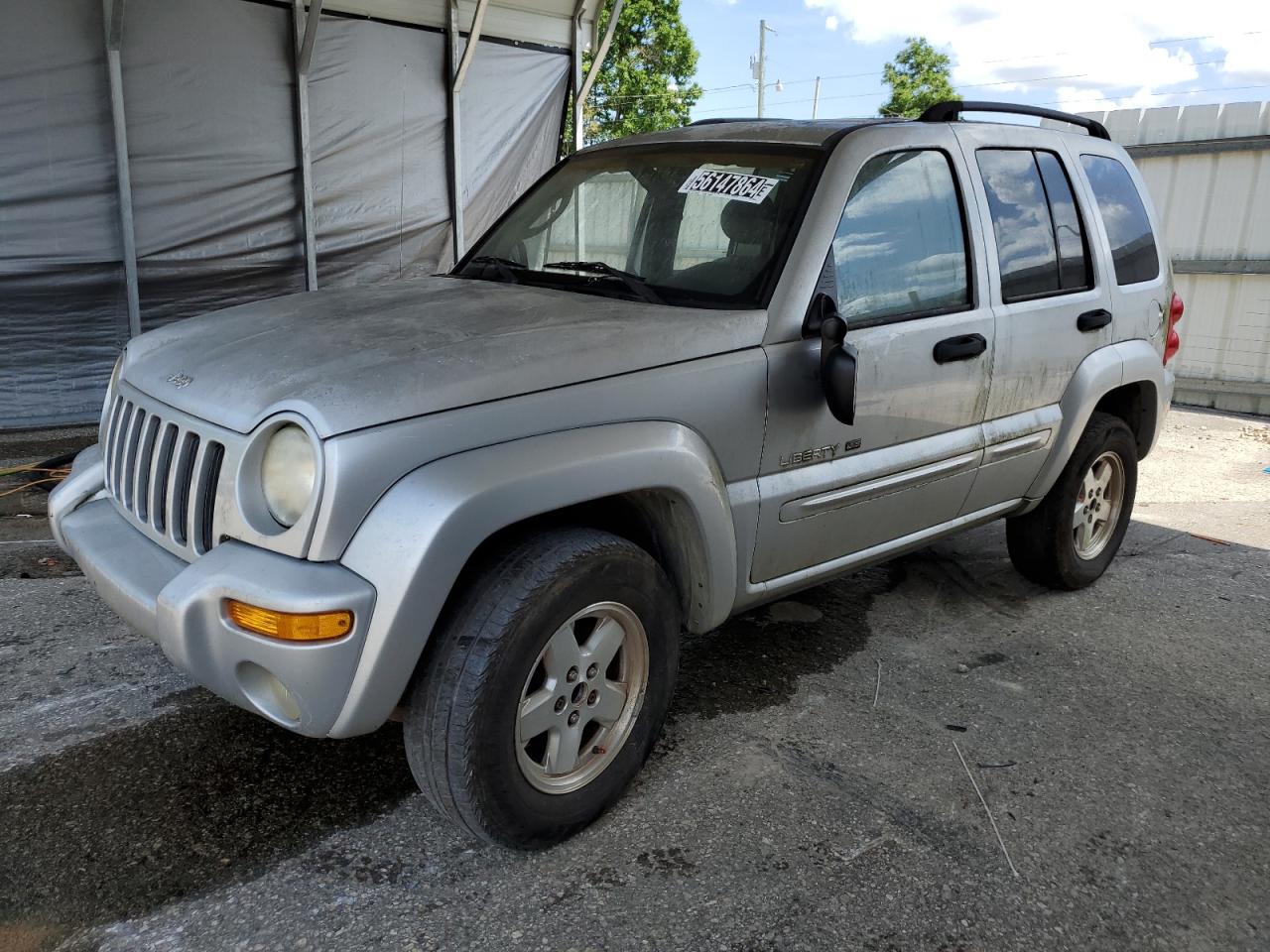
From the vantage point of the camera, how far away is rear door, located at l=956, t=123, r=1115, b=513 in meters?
3.66

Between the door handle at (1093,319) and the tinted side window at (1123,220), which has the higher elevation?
the tinted side window at (1123,220)

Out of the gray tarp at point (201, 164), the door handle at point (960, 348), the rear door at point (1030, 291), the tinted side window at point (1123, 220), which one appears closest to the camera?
the door handle at point (960, 348)

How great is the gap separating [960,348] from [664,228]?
1.06 meters

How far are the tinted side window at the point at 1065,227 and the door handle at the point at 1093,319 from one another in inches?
4.4

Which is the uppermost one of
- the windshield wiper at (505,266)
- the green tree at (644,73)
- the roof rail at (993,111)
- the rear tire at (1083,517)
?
the green tree at (644,73)

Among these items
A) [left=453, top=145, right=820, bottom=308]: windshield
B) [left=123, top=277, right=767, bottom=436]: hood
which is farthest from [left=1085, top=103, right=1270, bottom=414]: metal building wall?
[left=123, top=277, right=767, bottom=436]: hood

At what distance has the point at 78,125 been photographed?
21.5 ft

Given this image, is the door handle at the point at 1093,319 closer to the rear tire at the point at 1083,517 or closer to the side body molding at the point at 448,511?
the rear tire at the point at 1083,517

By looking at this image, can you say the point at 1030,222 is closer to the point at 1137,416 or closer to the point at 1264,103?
the point at 1137,416

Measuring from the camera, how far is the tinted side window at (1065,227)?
3.97 meters

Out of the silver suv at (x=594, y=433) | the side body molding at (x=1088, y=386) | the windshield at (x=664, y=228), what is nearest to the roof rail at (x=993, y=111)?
the silver suv at (x=594, y=433)

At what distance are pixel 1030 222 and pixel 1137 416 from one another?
4.36 feet

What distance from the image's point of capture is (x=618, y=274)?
3.28 metres

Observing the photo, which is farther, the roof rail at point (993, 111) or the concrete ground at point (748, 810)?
the roof rail at point (993, 111)
